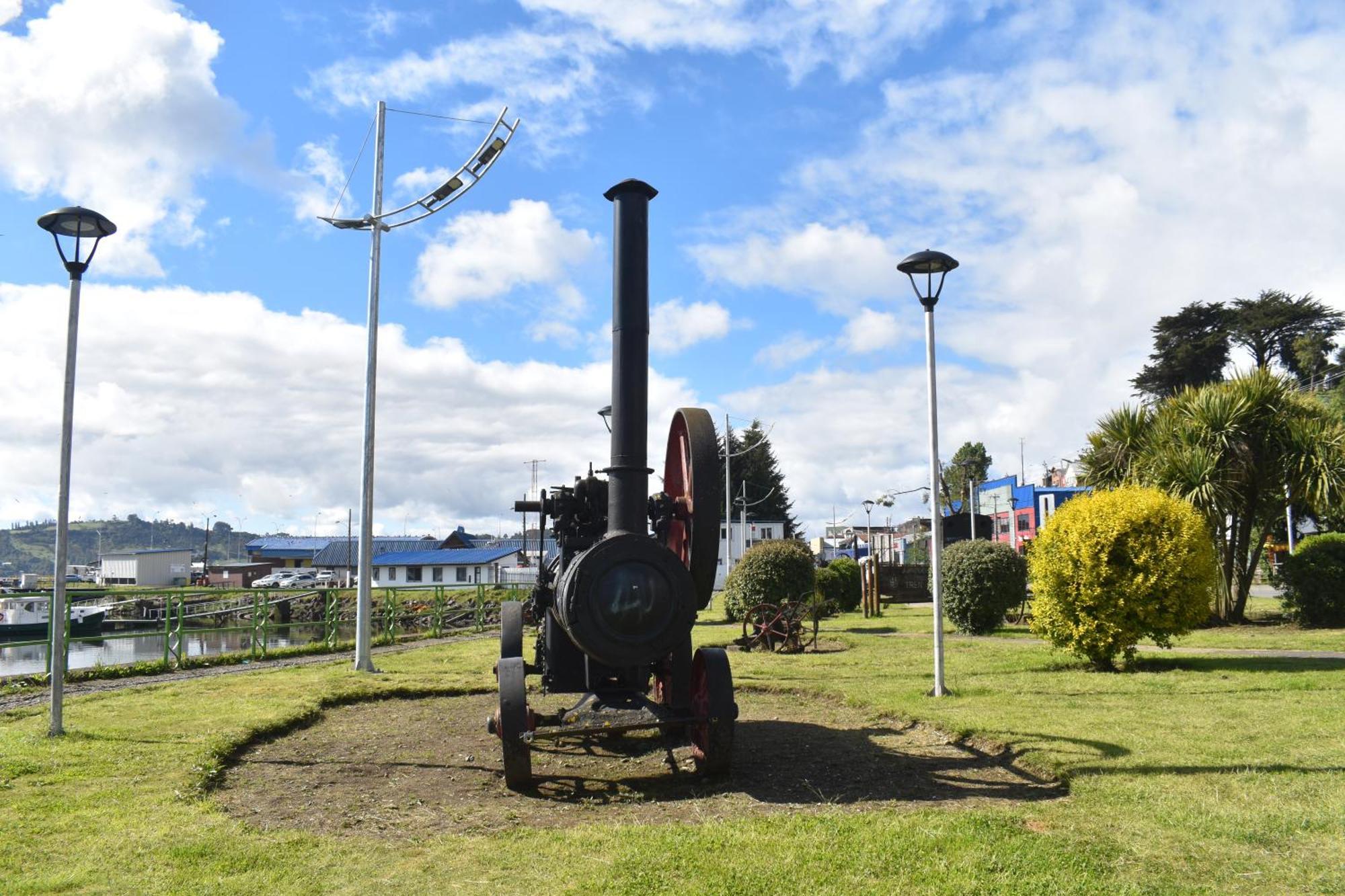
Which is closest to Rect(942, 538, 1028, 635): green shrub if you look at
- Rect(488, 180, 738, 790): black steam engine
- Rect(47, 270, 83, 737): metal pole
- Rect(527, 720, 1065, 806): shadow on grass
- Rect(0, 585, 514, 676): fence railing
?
Rect(0, 585, 514, 676): fence railing

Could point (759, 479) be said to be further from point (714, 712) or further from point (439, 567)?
point (714, 712)

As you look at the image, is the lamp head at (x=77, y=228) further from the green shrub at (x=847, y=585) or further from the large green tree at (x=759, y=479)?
the large green tree at (x=759, y=479)

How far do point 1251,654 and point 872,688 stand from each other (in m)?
5.85

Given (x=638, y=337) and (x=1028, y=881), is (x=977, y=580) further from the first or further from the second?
(x=1028, y=881)

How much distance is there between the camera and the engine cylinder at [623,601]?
6.28 m

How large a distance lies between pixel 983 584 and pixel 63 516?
1444cm

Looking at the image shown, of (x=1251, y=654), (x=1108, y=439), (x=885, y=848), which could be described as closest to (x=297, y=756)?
(x=885, y=848)

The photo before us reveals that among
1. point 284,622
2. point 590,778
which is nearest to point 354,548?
point 284,622

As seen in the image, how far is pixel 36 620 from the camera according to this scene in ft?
127

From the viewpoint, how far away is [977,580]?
17.5 metres

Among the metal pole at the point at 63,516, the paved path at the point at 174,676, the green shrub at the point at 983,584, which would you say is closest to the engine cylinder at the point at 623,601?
the metal pole at the point at 63,516

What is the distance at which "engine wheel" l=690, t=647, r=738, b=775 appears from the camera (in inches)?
266

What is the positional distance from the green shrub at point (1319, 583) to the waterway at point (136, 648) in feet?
60.5

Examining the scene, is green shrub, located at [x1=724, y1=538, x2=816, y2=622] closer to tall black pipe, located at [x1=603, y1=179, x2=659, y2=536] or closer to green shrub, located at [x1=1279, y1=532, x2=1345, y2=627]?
green shrub, located at [x1=1279, y1=532, x2=1345, y2=627]
